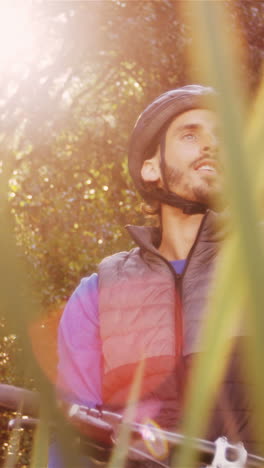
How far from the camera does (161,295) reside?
2.05 m

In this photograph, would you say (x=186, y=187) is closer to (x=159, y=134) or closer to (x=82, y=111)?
(x=159, y=134)

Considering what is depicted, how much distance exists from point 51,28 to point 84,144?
1.80m

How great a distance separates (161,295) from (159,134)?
0.72 meters

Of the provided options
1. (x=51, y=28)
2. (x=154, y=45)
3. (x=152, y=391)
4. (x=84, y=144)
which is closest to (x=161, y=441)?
(x=152, y=391)

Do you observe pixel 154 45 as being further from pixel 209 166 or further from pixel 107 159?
pixel 209 166

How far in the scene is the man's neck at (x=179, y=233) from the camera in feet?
7.77

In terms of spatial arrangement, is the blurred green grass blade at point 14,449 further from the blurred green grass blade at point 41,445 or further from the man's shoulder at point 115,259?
the man's shoulder at point 115,259

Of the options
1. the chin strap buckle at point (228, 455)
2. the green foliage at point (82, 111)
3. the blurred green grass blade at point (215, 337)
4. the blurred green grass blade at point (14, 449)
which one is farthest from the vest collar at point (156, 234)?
the green foliage at point (82, 111)

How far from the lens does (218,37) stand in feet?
0.52

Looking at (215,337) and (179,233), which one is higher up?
(179,233)

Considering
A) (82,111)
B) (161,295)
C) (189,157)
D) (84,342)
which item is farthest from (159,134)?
(82,111)

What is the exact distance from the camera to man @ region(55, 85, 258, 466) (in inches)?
72.6

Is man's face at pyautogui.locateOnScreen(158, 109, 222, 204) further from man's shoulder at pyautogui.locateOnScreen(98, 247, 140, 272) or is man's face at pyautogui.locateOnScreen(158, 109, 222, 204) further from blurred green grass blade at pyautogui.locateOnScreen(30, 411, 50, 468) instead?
blurred green grass blade at pyautogui.locateOnScreen(30, 411, 50, 468)

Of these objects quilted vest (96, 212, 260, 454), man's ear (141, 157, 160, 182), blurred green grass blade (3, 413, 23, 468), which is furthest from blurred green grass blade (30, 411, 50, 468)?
man's ear (141, 157, 160, 182)
